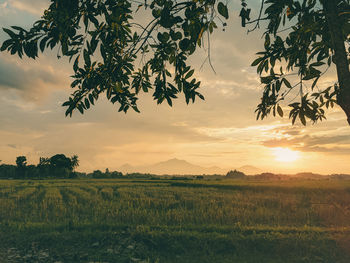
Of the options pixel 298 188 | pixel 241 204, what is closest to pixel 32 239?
pixel 241 204

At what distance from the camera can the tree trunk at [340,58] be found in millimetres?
3748

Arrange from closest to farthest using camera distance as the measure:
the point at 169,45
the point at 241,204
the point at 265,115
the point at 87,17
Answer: the point at 87,17 → the point at 169,45 → the point at 265,115 → the point at 241,204

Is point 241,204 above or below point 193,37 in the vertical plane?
below

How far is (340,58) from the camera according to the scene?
3.86m

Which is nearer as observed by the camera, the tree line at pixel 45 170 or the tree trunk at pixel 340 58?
the tree trunk at pixel 340 58

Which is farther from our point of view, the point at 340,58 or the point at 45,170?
the point at 45,170

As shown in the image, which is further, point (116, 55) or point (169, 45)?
point (116, 55)

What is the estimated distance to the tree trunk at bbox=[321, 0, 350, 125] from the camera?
375cm

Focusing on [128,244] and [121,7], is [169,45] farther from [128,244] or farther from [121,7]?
[128,244]

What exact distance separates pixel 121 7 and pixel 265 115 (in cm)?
318

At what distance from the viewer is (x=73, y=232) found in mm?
10734

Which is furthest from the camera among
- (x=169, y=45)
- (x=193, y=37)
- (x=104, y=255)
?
(x=104, y=255)

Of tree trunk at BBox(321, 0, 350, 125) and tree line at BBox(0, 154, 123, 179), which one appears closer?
tree trunk at BBox(321, 0, 350, 125)

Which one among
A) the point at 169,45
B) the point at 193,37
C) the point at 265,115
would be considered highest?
the point at 169,45
